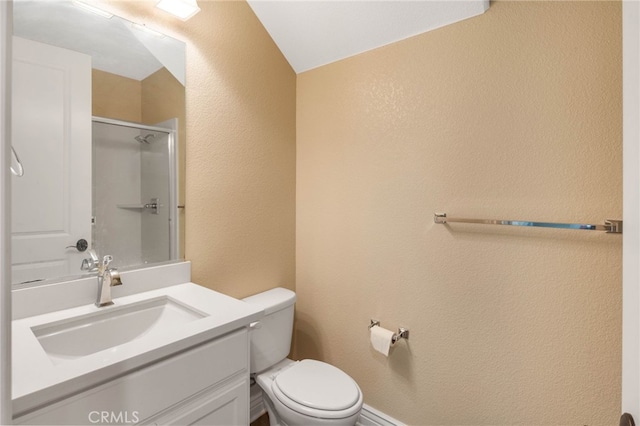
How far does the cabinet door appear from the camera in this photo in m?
0.93

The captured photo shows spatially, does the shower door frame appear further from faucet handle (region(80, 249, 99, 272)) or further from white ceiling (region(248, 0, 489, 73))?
white ceiling (region(248, 0, 489, 73))

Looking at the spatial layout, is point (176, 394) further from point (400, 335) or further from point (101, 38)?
point (101, 38)

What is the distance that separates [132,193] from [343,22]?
4.30 ft

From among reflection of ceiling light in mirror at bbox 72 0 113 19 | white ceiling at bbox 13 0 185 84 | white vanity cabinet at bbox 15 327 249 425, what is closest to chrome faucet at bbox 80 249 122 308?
white vanity cabinet at bbox 15 327 249 425

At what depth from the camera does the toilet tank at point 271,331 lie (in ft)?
5.14

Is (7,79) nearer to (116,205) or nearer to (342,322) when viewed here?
(116,205)

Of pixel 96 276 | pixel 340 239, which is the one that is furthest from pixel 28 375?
pixel 340 239

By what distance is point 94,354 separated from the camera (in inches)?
32.0

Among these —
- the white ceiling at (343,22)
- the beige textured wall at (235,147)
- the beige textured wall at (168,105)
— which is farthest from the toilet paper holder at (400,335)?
the white ceiling at (343,22)

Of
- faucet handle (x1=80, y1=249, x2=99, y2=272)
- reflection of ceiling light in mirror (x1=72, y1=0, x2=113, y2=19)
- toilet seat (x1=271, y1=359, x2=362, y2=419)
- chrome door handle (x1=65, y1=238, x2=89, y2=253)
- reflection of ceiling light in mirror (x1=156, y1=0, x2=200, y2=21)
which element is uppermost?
reflection of ceiling light in mirror (x1=156, y1=0, x2=200, y2=21)

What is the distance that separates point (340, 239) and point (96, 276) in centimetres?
116

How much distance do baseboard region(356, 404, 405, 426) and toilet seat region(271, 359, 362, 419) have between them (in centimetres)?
40

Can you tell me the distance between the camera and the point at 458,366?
1455 millimetres

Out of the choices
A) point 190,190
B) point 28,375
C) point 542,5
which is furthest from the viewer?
point 190,190
